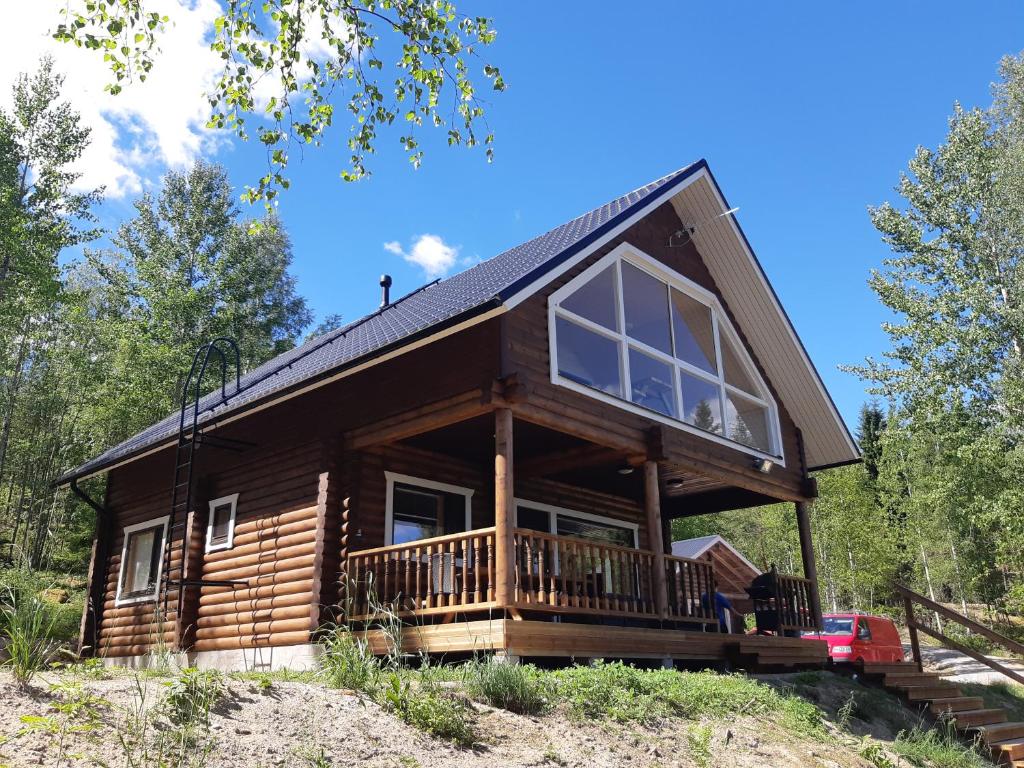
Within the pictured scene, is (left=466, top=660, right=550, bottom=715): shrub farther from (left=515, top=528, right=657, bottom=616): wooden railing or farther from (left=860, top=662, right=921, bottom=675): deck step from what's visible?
(left=860, top=662, right=921, bottom=675): deck step

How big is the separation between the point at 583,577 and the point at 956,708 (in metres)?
6.42

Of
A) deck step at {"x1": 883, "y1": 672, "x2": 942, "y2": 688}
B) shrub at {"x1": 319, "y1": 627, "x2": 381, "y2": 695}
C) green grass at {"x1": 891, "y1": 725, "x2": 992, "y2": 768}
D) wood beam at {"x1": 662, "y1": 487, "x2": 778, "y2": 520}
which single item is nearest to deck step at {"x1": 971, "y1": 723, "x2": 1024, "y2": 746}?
green grass at {"x1": 891, "y1": 725, "x2": 992, "y2": 768}

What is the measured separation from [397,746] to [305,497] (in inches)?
247

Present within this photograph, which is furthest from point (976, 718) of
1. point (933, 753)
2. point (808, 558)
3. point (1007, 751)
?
point (808, 558)

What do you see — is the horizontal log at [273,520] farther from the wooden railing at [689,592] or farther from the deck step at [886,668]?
the deck step at [886,668]

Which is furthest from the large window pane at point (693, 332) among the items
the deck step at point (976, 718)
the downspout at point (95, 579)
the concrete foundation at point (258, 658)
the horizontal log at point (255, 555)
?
the downspout at point (95, 579)

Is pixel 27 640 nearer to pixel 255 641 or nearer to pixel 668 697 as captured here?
pixel 668 697

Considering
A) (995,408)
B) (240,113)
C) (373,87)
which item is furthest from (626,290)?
(995,408)

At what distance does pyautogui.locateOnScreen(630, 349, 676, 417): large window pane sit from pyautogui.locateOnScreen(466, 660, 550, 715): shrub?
537cm

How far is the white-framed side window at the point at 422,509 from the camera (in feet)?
37.1

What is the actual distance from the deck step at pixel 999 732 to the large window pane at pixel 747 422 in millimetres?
5054

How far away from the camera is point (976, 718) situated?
1131 cm

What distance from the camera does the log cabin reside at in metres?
9.48

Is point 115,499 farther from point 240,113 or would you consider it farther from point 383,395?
point 240,113
